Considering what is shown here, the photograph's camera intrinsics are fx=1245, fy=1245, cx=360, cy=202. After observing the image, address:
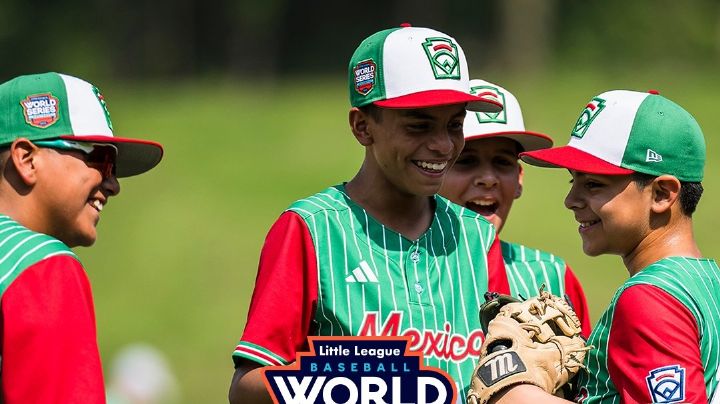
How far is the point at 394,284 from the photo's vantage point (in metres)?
4.08

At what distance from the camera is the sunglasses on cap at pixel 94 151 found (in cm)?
366

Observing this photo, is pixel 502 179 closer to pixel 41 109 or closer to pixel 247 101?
pixel 41 109

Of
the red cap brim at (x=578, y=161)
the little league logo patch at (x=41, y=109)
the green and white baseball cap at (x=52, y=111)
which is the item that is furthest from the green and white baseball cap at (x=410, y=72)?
the little league logo patch at (x=41, y=109)

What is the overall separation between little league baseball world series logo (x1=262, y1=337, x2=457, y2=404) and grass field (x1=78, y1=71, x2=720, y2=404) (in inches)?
343

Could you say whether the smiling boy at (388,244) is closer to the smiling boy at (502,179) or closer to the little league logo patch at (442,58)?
the little league logo patch at (442,58)

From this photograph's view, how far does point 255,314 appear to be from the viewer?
3910 millimetres

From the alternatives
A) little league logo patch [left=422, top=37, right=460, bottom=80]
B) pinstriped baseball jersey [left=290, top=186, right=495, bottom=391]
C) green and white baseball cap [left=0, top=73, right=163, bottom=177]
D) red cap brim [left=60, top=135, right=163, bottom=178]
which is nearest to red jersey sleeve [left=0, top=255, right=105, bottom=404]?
green and white baseball cap [left=0, top=73, right=163, bottom=177]

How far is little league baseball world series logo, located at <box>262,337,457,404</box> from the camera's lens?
3871 mm

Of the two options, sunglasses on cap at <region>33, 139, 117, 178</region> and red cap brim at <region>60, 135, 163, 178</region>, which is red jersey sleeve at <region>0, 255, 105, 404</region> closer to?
sunglasses on cap at <region>33, 139, 117, 178</region>

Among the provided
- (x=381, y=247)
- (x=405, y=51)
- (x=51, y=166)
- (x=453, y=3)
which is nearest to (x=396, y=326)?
(x=381, y=247)

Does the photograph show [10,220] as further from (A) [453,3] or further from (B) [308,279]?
(A) [453,3]

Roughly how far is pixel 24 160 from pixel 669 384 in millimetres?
1949

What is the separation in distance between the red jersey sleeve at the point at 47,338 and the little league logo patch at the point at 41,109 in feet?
1.63

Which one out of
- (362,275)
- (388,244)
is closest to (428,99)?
(388,244)
